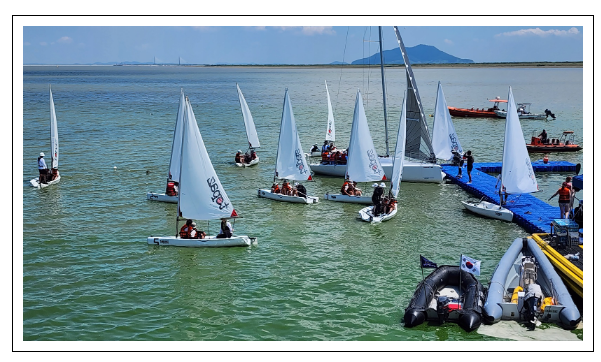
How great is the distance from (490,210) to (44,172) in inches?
1002

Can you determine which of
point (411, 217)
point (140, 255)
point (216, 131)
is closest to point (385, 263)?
point (411, 217)

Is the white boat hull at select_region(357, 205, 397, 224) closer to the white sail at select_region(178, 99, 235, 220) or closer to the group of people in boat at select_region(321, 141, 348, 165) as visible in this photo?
the white sail at select_region(178, 99, 235, 220)

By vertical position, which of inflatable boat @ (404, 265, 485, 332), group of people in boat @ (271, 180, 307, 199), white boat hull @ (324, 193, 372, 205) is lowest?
inflatable boat @ (404, 265, 485, 332)

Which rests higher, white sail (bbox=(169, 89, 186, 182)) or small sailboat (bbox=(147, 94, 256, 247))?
white sail (bbox=(169, 89, 186, 182))

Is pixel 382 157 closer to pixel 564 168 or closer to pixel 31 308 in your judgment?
pixel 564 168

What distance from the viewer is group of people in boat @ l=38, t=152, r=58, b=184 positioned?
126 ft

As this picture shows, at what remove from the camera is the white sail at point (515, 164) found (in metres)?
31.1

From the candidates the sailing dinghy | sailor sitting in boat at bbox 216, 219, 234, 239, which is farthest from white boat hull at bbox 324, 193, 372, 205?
sailor sitting in boat at bbox 216, 219, 234, 239

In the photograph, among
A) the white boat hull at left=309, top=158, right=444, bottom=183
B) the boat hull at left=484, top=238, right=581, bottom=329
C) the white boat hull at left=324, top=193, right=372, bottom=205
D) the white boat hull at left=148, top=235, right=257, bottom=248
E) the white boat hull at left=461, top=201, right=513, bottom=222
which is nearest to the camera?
the boat hull at left=484, top=238, right=581, bottom=329

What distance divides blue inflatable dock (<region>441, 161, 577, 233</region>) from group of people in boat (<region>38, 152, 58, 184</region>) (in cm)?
2416

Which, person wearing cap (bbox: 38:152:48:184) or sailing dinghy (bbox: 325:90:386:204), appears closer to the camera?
sailing dinghy (bbox: 325:90:386:204)

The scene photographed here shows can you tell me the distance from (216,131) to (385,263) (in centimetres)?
4648

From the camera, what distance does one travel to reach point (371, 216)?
3106cm

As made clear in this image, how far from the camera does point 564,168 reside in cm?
4319
